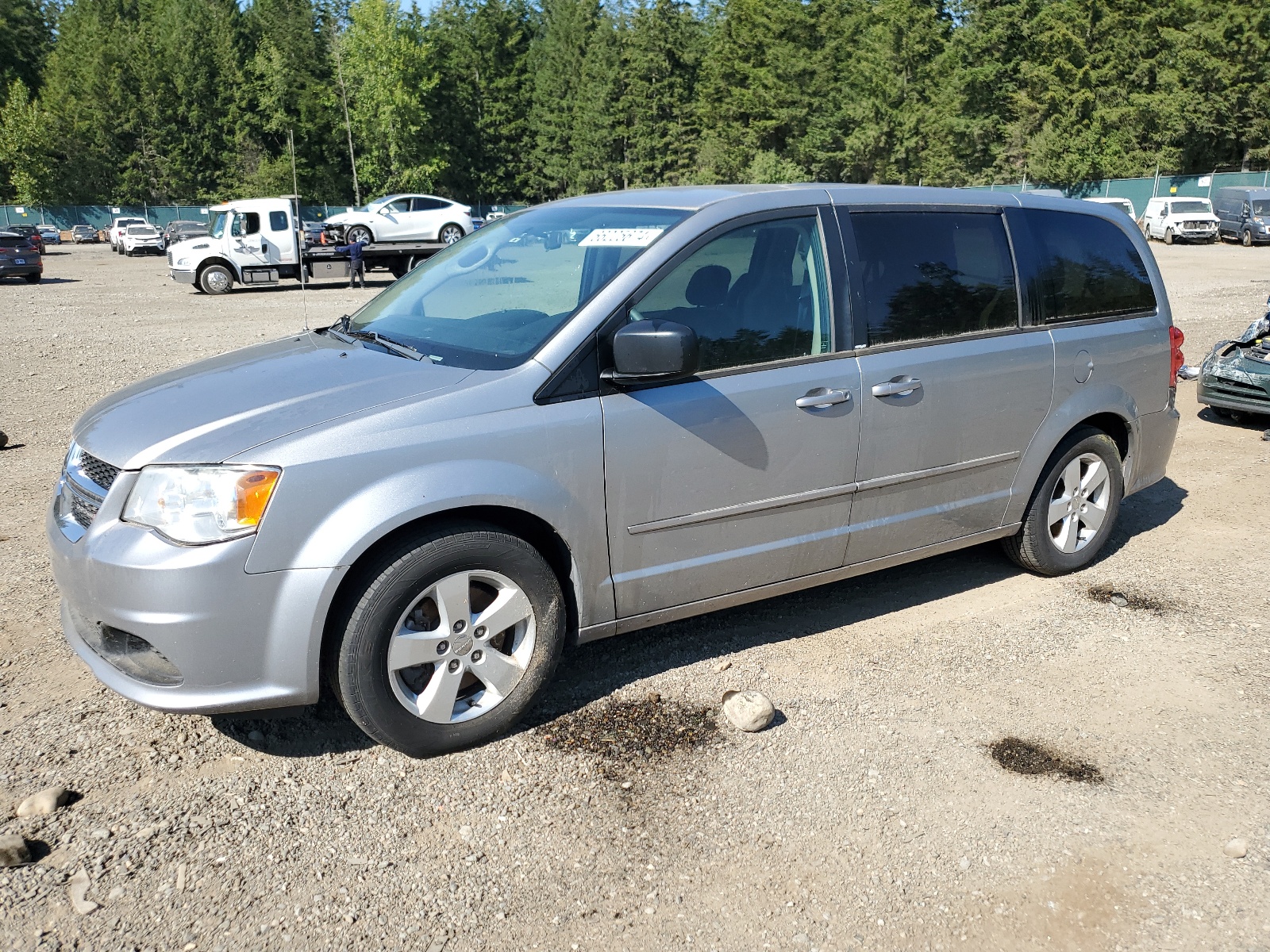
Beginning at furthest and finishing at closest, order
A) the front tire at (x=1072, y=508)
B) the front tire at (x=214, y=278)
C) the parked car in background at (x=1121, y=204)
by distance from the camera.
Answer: the front tire at (x=214, y=278) < the parked car in background at (x=1121, y=204) < the front tire at (x=1072, y=508)

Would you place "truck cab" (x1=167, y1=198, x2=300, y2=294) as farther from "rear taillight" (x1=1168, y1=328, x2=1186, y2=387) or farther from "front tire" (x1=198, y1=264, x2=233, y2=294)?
"rear taillight" (x1=1168, y1=328, x2=1186, y2=387)

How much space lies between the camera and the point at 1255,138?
2265 inches

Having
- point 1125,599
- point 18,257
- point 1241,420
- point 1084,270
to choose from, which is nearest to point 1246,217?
point 1241,420

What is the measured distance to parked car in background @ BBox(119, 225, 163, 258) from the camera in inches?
1813

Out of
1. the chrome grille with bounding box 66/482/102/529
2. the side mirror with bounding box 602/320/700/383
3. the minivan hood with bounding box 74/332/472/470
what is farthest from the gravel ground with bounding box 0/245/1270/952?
the side mirror with bounding box 602/320/700/383

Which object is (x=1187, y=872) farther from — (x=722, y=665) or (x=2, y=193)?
(x=2, y=193)

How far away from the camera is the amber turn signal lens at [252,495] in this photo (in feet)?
10.0

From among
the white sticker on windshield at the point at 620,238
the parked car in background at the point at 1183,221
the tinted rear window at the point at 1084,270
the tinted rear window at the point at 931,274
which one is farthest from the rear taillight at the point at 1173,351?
the parked car in background at the point at 1183,221

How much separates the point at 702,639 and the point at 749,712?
0.81 metres

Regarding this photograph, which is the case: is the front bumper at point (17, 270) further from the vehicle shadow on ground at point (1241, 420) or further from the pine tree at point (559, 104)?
the pine tree at point (559, 104)

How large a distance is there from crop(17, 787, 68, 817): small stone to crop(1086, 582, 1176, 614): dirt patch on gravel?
4.41 m

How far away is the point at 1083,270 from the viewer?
504 cm

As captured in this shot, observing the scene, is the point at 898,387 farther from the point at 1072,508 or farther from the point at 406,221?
the point at 406,221

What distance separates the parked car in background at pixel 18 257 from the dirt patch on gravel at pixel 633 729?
29274 millimetres
